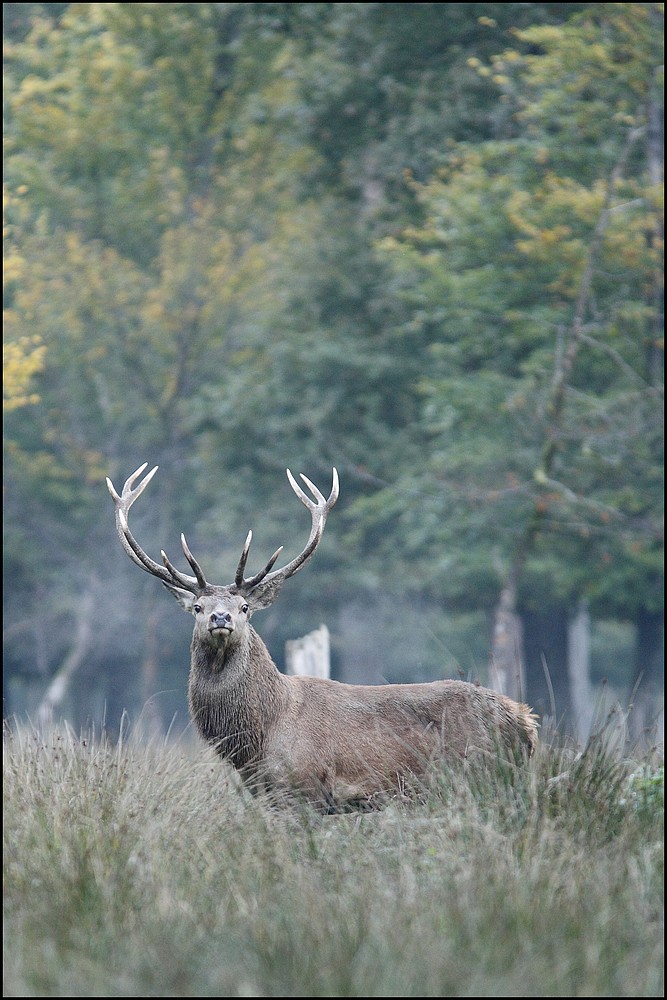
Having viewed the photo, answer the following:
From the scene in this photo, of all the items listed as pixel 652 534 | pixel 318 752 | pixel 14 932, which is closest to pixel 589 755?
pixel 318 752

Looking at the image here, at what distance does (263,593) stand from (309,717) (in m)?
0.79

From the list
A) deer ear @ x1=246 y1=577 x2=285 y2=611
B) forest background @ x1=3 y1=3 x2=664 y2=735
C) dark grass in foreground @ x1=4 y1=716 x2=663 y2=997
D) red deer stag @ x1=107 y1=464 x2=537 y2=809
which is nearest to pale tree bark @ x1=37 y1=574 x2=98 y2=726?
forest background @ x1=3 y1=3 x2=664 y2=735

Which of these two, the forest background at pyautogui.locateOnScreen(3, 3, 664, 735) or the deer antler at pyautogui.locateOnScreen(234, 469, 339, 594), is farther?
the forest background at pyautogui.locateOnScreen(3, 3, 664, 735)

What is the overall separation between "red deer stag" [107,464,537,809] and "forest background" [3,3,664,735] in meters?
8.12

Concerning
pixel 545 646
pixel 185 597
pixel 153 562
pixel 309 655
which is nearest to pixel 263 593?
pixel 185 597

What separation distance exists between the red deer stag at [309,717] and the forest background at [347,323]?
8.12 m

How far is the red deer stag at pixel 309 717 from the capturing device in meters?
7.99

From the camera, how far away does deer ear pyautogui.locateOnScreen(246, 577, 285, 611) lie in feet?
27.8

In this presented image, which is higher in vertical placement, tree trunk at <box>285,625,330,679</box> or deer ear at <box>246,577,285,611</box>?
deer ear at <box>246,577,285,611</box>

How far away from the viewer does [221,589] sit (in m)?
8.30

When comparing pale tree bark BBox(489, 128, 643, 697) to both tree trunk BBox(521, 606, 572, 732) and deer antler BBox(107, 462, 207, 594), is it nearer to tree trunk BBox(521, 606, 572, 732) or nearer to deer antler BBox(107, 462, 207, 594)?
tree trunk BBox(521, 606, 572, 732)

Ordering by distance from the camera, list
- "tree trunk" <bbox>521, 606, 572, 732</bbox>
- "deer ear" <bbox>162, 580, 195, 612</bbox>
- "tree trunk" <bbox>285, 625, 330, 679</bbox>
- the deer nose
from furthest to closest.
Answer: "tree trunk" <bbox>521, 606, 572, 732</bbox>, "tree trunk" <bbox>285, 625, 330, 679</bbox>, "deer ear" <bbox>162, 580, 195, 612</bbox>, the deer nose

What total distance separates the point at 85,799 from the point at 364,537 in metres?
15.8

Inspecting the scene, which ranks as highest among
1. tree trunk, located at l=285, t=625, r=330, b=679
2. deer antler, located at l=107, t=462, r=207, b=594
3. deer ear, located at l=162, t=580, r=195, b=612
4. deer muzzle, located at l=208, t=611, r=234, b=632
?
deer antler, located at l=107, t=462, r=207, b=594
